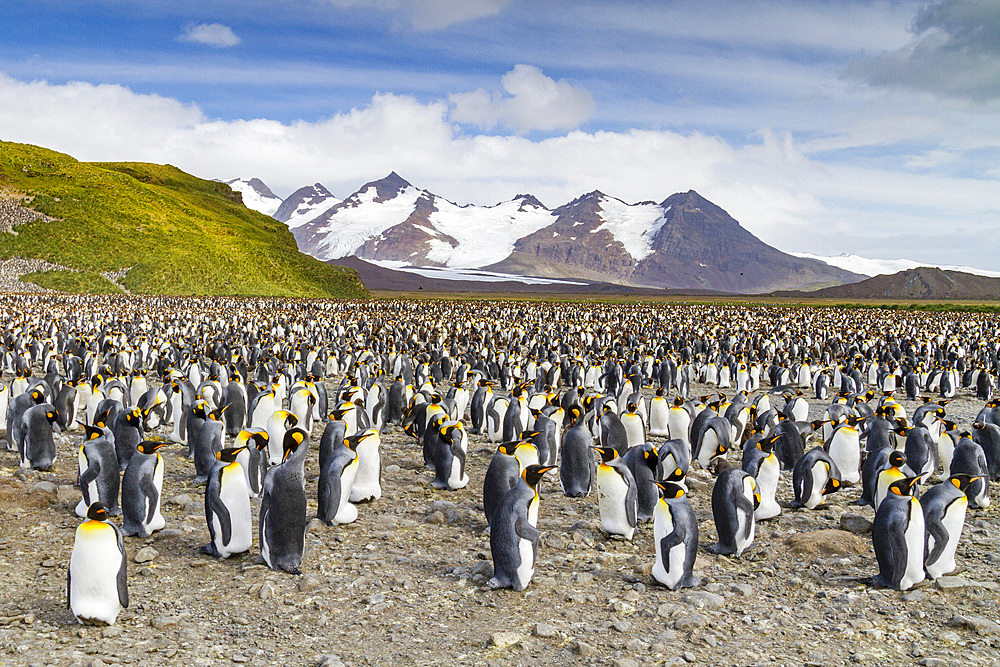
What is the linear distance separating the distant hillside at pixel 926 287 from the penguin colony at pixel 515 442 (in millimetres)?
114170

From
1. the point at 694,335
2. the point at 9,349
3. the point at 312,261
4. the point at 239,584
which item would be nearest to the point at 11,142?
the point at 312,261

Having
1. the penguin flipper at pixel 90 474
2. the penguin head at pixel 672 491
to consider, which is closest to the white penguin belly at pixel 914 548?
the penguin head at pixel 672 491

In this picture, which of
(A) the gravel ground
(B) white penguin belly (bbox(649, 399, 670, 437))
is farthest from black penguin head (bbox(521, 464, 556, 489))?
(B) white penguin belly (bbox(649, 399, 670, 437))

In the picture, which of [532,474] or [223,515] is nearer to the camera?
[532,474]

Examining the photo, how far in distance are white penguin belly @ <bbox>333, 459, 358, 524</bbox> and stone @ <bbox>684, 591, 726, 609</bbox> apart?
9.98ft

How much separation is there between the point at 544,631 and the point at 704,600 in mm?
1199

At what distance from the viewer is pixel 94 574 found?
441 centimetres

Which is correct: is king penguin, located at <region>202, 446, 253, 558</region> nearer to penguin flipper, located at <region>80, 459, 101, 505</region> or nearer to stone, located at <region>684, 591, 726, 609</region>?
penguin flipper, located at <region>80, 459, 101, 505</region>

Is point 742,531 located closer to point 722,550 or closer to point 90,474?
point 722,550

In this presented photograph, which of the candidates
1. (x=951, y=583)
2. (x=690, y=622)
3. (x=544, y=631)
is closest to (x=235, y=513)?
(x=544, y=631)

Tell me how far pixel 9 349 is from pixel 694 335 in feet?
68.9

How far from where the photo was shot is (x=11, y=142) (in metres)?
76.9

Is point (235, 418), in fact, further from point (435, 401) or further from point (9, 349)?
point (9, 349)

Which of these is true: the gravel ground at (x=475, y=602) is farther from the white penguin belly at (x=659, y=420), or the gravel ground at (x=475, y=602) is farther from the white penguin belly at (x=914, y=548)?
the white penguin belly at (x=659, y=420)
